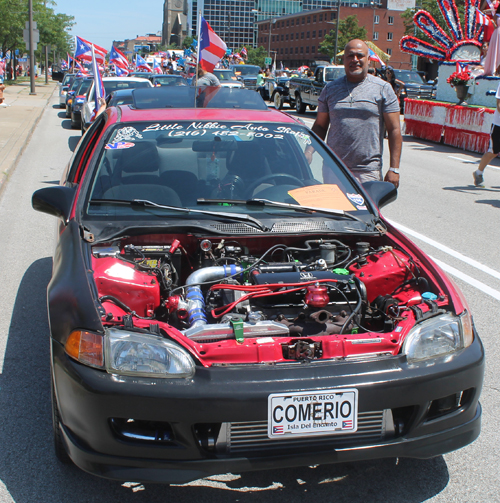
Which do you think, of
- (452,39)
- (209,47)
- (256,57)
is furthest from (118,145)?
(256,57)

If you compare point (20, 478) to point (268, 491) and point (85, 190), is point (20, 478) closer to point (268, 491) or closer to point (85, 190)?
point (268, 491)

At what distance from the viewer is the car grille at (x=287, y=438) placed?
232 centimetres

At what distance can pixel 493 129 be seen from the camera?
387 inches

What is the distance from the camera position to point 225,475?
8.99 feet

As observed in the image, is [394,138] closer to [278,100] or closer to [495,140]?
[495,140]

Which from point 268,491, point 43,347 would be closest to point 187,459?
point 268,491

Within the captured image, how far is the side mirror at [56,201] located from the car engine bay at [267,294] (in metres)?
0.43

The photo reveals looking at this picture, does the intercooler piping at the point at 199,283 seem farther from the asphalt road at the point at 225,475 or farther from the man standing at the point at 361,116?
the man standing at the point at 361,116

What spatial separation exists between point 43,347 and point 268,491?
6.75 feet

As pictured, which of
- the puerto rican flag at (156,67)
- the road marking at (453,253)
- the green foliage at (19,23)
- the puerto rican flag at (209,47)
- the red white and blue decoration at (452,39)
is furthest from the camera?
the puerto rican flag at (156,67)

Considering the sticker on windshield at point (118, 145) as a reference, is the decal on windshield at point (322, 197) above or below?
below

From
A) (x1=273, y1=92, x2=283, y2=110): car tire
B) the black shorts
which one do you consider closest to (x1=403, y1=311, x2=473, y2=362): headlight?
the black shorts

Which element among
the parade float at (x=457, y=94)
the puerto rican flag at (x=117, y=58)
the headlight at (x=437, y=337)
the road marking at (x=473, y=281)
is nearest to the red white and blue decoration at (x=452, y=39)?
the parade float at (x=457, y=94)

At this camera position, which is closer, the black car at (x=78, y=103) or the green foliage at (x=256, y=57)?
the black car at (x=78, y=103)
